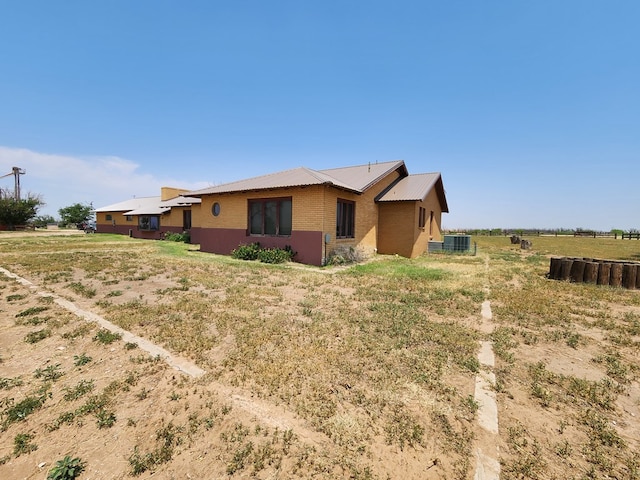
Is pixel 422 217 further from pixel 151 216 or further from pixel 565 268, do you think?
pixel 151 216

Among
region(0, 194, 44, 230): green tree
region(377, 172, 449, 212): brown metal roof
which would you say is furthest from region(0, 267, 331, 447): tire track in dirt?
region(0, 194, 44, 230): green tree

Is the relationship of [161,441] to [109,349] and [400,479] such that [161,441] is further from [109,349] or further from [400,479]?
[109,349]

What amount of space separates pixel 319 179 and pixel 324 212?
1566 mm

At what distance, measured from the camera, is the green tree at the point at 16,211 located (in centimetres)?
3793

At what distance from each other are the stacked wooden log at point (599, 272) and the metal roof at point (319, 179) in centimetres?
872

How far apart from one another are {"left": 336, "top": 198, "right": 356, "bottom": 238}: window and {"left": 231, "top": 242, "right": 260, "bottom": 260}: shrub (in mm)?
4372

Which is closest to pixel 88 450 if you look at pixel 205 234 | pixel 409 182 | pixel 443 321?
pixel 443 321

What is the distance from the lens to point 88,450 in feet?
8.29

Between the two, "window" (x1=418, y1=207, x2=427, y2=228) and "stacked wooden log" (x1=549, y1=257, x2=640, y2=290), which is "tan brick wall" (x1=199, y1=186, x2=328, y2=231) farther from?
"stacked wooden log" (x1=549, y1=257, x2=640, y2=290)

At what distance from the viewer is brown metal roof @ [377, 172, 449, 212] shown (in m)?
16.0

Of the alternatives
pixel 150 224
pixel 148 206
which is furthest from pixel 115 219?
pixel 150 224

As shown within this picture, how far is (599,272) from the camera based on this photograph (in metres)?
9.42

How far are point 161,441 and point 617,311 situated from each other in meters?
9.63

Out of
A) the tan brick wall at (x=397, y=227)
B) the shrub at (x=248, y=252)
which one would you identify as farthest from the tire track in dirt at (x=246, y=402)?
the tan brick wall at (x=397, y=227)
